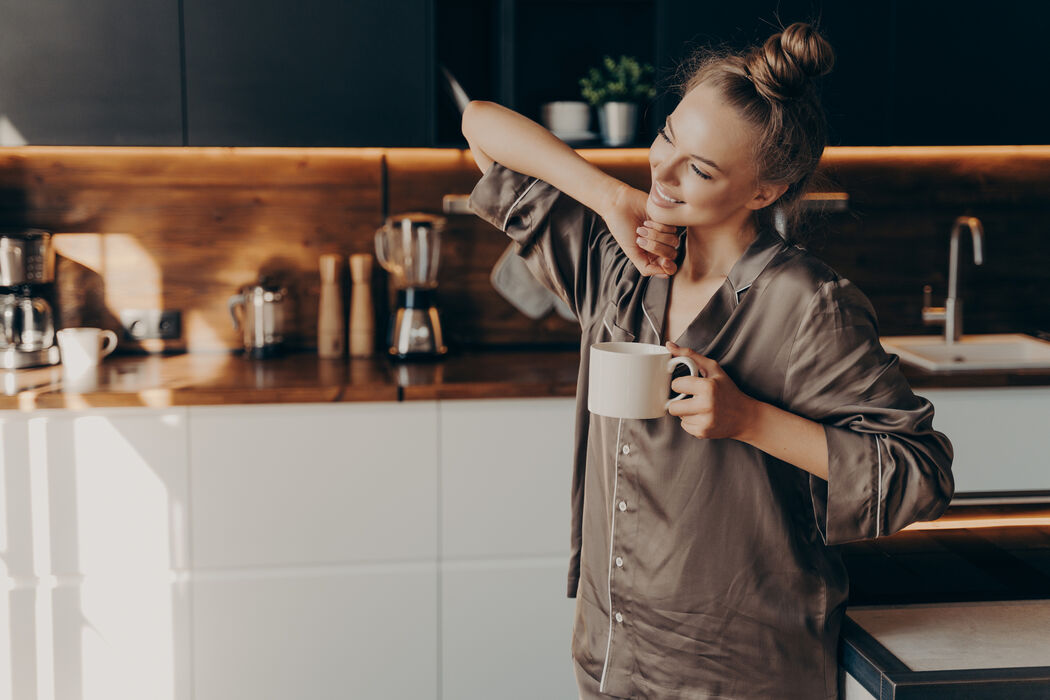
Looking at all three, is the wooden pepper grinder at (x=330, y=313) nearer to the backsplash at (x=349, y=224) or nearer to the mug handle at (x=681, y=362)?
the backsplash at (x=349, y=224)

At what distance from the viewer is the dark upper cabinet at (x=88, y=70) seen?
221 cm

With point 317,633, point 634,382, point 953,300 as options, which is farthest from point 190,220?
point 953,300

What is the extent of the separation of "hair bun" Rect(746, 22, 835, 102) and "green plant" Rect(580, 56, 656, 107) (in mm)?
1437

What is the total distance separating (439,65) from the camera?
2346 millimetres

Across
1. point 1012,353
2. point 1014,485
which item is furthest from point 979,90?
point 1014,485

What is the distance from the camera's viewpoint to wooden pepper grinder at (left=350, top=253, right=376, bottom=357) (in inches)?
99.6

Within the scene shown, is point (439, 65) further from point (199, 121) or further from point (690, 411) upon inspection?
point (690, 411)

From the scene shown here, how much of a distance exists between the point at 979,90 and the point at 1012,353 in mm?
737

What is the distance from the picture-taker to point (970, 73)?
2.42m

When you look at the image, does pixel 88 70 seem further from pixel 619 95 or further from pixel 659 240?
pixel 659 240

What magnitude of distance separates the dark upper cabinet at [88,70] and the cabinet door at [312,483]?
73 centimetres

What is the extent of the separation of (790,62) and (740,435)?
372 millimetres

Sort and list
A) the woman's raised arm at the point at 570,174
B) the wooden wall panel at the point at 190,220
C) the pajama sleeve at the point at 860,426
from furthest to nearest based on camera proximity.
Result: the wooden wall panel at the point at 190,220 < the woman's raised arm at the point at 570,174 < the pajama sleeve at the point at 860,426

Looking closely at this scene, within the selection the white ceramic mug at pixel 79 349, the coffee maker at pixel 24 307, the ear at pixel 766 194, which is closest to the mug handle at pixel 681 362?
the ear at pixel 766 194
